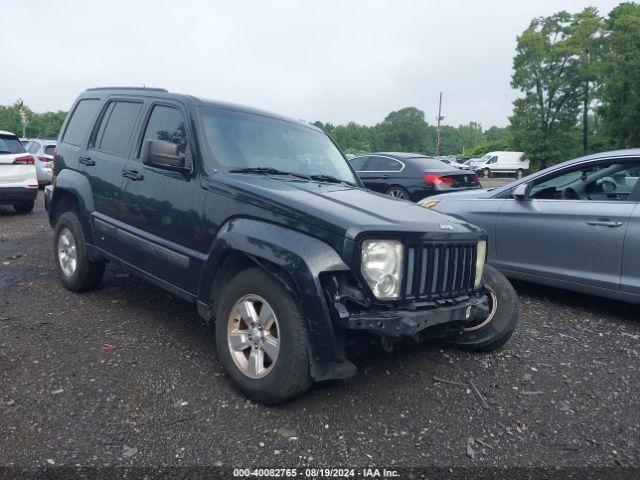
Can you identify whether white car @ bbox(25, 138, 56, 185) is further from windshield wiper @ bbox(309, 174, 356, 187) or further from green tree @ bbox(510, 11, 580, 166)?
green tree @ bbox(510, 11, 580, 166)

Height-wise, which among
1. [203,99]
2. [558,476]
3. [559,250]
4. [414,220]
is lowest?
[558,476]

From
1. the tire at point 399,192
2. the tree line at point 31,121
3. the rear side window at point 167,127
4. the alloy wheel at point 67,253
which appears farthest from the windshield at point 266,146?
the tree line at point 31,121

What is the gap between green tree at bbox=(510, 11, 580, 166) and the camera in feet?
141

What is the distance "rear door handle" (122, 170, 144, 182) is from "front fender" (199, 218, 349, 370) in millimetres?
1441

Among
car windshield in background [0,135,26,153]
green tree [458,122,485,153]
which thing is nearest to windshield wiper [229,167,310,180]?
car windshield in background [0,135,26,153]

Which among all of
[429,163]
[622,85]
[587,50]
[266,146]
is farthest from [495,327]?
[587,50]

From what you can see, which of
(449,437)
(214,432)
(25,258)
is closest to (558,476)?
(449,437)

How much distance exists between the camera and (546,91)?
4409 centimetres

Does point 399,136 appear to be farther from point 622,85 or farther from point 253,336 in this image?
point 253,336

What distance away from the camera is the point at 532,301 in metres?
5.39

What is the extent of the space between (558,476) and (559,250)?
9.41ft

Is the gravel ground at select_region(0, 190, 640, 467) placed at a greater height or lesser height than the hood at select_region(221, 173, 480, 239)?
lesser

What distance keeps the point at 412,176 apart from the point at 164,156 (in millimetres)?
7641

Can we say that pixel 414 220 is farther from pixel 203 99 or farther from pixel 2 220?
pixel 2 220
